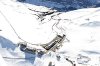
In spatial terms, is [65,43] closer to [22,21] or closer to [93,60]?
[93,60]

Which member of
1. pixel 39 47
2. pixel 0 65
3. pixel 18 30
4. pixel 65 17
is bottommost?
pixel 0 65

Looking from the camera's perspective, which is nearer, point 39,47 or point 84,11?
point 39,47

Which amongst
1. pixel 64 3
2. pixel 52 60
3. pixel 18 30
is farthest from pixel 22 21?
pixel 64 3

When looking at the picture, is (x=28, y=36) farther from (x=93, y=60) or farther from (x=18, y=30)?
(x=93, y=60)

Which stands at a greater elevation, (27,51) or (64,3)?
(64,3)

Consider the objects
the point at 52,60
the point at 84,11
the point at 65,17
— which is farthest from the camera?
the point at 84,11

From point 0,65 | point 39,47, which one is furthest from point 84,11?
point 0,65

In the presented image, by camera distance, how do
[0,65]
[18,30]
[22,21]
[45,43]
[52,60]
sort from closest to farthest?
[0,65] → [52,60] → [45,43] → [18,30] → [22,21]
